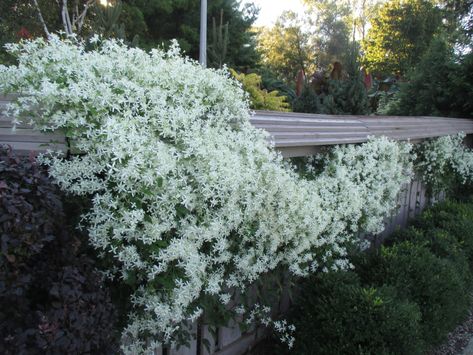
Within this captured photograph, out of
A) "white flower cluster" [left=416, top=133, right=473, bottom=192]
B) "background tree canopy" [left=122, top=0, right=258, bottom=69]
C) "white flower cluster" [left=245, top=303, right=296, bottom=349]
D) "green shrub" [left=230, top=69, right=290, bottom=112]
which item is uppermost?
"background tree canopy" [left=122, top=0, right=258, bottom=69]

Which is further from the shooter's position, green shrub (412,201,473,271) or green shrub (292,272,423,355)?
green shrub (412,201,473,271)

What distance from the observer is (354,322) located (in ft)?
9.32

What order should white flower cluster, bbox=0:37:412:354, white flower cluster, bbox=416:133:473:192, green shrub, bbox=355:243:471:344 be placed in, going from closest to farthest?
white flower cluster, bbox=0:37:412:354 → green shrub, bbox=355:243:471:344 → white flower cluster, bbox=416:133:473:192

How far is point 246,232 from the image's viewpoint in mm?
2420

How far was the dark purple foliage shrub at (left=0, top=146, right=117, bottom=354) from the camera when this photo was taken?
4.27ft

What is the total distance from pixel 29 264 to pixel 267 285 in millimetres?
1630

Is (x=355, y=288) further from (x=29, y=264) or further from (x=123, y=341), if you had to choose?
(x=29, y=264)

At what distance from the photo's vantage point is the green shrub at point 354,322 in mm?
2770

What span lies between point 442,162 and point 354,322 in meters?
4.20

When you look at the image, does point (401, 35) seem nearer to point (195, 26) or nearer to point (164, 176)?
point (195, 26)

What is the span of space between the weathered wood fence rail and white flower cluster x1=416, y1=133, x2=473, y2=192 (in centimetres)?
21

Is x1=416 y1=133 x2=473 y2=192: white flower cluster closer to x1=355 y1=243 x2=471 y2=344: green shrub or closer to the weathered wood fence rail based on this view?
the weathered wood fence rail

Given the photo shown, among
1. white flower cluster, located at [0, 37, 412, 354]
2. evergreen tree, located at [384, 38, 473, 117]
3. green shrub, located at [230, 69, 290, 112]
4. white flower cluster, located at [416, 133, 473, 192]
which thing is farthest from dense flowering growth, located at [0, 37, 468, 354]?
evergreen tree, located at [384, 38, 473, 117]

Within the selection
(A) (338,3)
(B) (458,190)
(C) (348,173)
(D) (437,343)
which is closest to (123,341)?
(C) (348,173)
